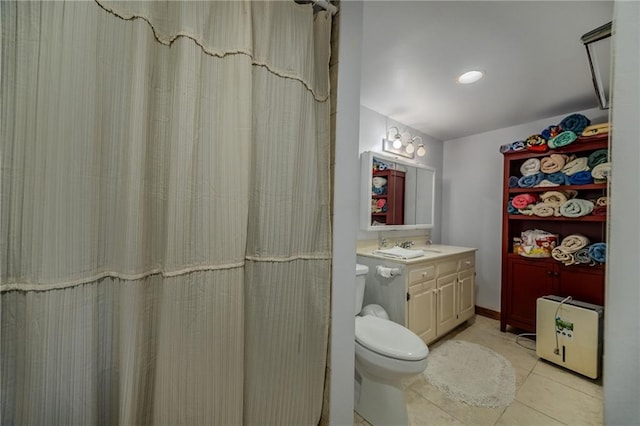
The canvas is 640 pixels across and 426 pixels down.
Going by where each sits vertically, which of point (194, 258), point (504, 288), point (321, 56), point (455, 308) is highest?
point (321, 56)

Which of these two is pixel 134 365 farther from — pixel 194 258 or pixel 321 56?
pixel 321 56

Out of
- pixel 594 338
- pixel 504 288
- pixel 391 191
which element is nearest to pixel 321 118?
pixel 391 191

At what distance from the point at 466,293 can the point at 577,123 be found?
5.79 ft

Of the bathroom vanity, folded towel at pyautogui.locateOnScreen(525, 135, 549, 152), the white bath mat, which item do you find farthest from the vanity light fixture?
the white bath mat

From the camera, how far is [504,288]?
8.18ft

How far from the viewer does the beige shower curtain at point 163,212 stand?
0.55 meters

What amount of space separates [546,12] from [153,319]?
2.14 meters

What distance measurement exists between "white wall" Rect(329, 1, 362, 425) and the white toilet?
0.31m

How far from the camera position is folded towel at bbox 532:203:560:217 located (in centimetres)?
220

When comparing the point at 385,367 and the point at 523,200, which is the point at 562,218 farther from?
the point at 385,367

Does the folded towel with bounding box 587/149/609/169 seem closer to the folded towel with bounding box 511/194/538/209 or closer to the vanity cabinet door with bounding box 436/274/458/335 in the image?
the folded towel with bounding box 511/194/538/209

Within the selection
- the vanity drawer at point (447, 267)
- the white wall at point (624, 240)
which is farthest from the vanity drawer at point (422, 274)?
the white wall at point (624, 240)

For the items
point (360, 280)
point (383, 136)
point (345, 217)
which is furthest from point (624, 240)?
point (383, 136)

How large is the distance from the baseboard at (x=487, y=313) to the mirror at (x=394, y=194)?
1146mm
